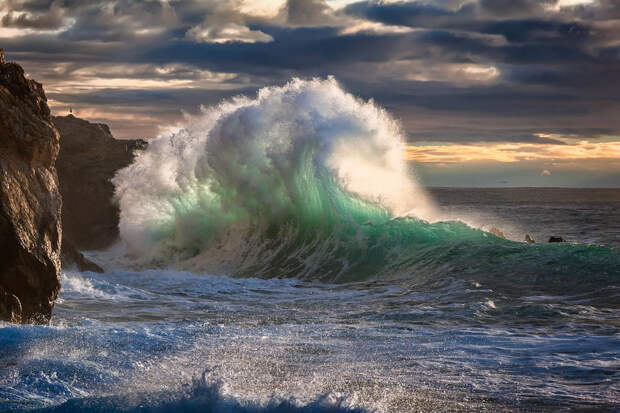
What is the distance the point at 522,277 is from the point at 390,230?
495 cm

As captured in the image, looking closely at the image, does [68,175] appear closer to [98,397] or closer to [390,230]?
[390,230]

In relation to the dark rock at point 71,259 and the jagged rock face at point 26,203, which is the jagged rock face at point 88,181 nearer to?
the dark rock at point 71,259

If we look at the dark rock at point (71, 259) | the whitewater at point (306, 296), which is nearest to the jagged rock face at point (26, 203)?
the whitewater at point (306, 296)

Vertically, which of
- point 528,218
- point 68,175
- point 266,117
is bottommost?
point 528,218

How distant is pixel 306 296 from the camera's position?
514 inches

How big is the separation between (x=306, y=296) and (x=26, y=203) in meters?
5.77

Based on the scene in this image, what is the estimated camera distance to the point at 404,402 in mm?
5742

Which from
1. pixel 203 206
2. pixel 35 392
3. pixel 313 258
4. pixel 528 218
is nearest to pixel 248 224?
pixel 203 206

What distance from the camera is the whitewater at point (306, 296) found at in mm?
6070

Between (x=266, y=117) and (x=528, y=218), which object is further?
(x=528, y=218)

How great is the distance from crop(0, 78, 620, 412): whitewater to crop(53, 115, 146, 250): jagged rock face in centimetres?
117

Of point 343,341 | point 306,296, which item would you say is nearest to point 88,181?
point 306,296

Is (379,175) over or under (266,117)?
under

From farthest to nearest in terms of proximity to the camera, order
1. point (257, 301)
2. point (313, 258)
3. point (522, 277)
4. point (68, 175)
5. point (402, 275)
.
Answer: point (68, 175) → point (313, 258) → point (402, 275) → point (522, 277) → point (257, 301)
